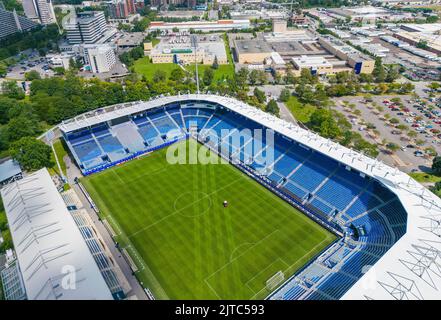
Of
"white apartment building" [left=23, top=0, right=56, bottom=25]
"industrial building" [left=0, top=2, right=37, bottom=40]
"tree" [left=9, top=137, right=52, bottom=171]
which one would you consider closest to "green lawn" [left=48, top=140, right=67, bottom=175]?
"tree" [left=9, top=137, right=52, bottom=171]

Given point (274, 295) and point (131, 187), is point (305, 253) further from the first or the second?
point (131, 187)

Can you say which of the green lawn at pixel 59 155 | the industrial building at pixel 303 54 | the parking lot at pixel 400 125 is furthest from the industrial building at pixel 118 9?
the parking lot at pixel 400 125

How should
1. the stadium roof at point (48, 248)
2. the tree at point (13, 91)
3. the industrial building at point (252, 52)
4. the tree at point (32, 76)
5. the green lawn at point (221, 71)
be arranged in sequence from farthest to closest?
the industrial building at point (252, 52) < the green lawn at point (221, 71) < the tree at point (32, 76) < the tree at point (13, 91) < the stadium roof at point (48, 248)

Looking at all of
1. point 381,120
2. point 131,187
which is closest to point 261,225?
point 131,187

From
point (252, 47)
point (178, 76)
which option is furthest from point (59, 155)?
point (252, 47)

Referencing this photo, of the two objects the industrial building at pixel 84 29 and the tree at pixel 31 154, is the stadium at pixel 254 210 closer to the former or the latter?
the tree at pixel 31 154

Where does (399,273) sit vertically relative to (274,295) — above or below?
A: above

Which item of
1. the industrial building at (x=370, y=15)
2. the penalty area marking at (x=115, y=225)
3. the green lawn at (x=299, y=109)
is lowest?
the green lawn at (x=299, y=109)
